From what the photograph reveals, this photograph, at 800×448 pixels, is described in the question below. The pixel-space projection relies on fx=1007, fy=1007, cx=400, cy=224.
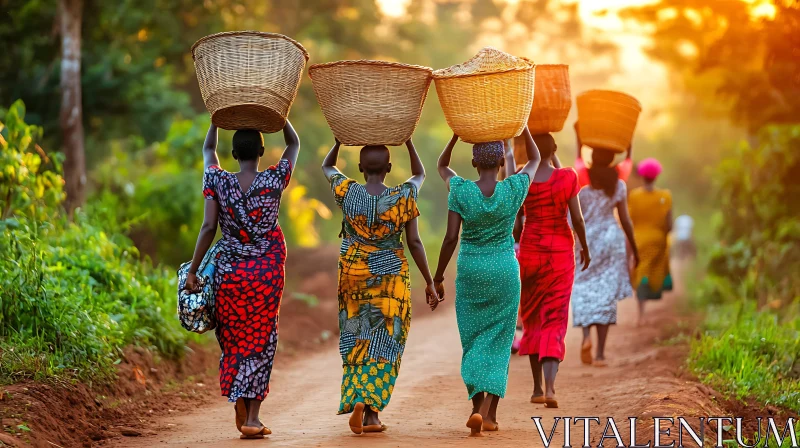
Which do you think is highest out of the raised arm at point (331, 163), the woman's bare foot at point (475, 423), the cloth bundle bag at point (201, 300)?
the raised arm at point (331, 163)

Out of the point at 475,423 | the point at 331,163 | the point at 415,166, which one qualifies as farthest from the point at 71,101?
the point at 475,423

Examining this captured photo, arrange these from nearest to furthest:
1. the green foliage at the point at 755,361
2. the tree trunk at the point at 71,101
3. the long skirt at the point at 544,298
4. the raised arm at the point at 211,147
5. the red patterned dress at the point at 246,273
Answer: the red patterned dress at the point at 246,273, the raised arm at the point at 211,147, the long skirt at the point at 544,298, the green foliage at the point at 755,361, the tree trunk at the point at 71,101

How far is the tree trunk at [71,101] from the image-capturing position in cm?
1202

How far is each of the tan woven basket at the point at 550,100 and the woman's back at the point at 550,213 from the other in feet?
1.28

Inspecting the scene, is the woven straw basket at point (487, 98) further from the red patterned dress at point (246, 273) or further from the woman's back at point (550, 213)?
the red patterned dress at point (246, 273)

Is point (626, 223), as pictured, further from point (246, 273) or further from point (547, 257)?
point (246, 273)

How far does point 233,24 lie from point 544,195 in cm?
1097

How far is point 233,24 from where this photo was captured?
1756 cm

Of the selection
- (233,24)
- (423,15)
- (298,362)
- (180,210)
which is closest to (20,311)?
(298,362)

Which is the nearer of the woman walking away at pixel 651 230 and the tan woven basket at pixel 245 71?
the tan woven basket at pixel 245 71

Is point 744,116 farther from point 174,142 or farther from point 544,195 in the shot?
point 174,142

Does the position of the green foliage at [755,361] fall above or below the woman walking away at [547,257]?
below

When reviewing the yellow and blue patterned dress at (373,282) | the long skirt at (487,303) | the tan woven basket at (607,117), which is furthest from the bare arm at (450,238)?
the tan woven basket at (607,117)

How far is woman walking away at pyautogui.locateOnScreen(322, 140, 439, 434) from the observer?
659 centimetres
